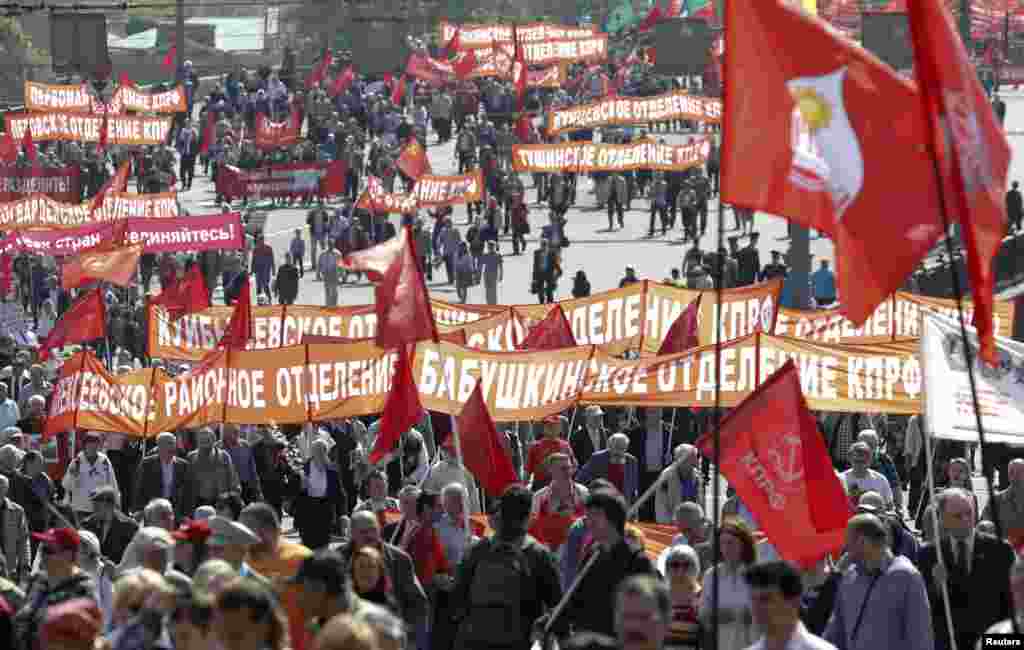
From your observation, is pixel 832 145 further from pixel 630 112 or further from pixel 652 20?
pixel 652 20

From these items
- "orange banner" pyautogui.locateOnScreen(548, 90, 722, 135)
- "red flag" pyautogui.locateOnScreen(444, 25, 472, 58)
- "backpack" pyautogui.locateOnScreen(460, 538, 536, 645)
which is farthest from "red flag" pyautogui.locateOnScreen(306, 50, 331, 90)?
"backpack" pyautogui.locateOnScreen(460, 538, 536, 645)

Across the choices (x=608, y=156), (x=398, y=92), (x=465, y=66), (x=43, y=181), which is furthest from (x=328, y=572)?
(x=465, y=66)

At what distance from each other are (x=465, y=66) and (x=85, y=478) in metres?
39.4

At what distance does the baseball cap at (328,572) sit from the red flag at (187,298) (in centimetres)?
1397

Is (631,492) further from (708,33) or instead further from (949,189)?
(708,33)

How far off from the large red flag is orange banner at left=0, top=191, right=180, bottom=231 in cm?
2434

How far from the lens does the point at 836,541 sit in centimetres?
1145

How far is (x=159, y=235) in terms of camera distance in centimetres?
3098

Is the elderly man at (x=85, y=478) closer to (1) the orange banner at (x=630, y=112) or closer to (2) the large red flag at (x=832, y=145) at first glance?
(2) the large red flag at (x=832, y=145)

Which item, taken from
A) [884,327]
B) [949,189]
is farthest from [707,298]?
[949,189]

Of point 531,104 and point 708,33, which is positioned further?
point 708,33

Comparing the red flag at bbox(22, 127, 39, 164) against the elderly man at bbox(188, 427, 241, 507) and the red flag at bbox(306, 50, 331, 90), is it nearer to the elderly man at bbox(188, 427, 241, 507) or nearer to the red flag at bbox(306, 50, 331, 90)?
the red flag at bbox(306, 50, 331, 90)

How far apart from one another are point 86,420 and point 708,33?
144 feet

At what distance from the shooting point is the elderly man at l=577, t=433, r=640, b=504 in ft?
52.0
